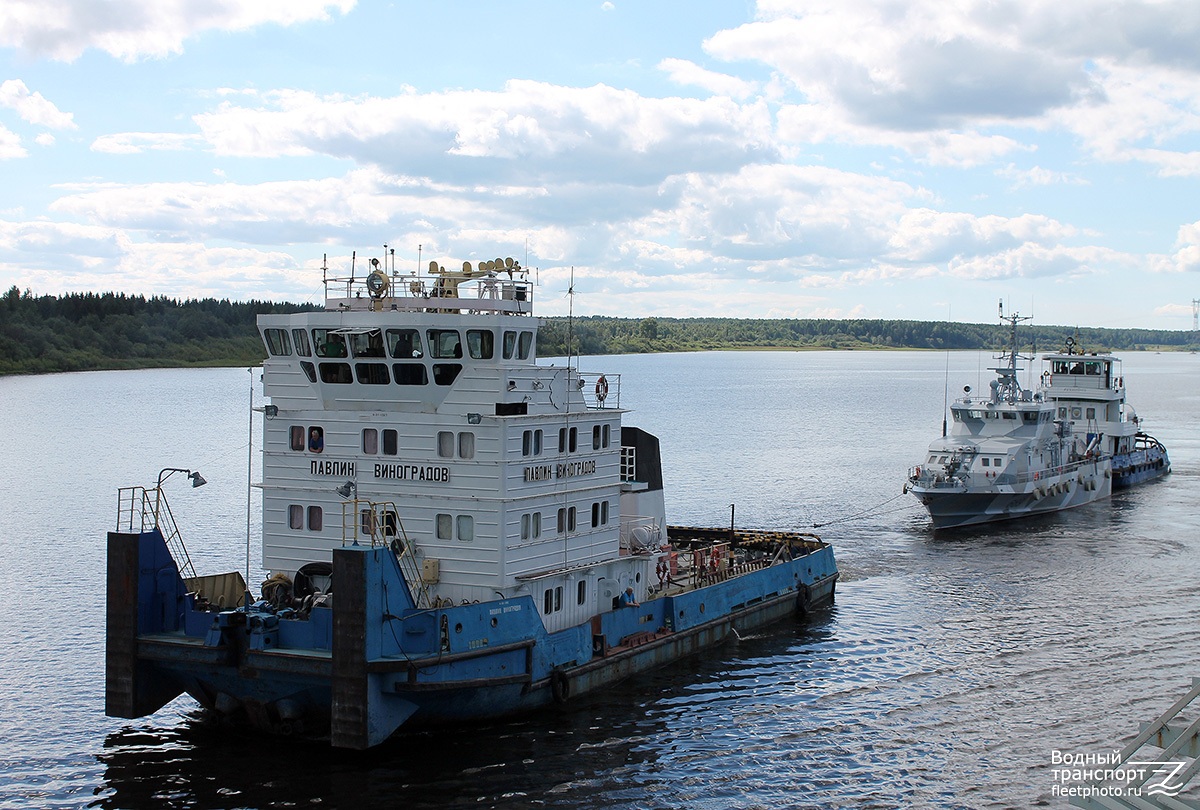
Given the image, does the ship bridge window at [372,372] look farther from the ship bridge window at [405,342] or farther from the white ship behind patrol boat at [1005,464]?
the white ship behind patrol boat at [1005,464]

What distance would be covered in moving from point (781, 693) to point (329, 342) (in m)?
11.9

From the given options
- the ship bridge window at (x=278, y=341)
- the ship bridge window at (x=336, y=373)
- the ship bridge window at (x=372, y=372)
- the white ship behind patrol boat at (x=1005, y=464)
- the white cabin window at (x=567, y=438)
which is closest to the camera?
the ship bridge window at (x=372, y=372)

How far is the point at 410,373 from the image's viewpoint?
74.6 feet

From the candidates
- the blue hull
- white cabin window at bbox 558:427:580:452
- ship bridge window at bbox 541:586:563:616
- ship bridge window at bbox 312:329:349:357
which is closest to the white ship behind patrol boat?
white cabin window at bbox 558:427:580:452

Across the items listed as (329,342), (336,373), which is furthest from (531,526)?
(329,342)

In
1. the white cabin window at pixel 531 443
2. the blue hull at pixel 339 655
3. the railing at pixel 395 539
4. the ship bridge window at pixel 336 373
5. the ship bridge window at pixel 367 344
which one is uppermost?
the ship bridge window at pixel 367 344

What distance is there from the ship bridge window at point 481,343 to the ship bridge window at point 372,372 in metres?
1.73

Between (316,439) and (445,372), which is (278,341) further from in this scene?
(445,372)

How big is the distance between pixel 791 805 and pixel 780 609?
39.1ft

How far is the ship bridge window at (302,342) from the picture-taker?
912 inches

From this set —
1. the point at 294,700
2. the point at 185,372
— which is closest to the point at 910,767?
the point at 294,700

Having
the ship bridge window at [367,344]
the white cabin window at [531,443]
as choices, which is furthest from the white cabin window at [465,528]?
the ship bridge window at [367,344]

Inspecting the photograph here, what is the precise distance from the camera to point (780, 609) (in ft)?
104

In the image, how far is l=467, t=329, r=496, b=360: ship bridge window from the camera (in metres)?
22.4
